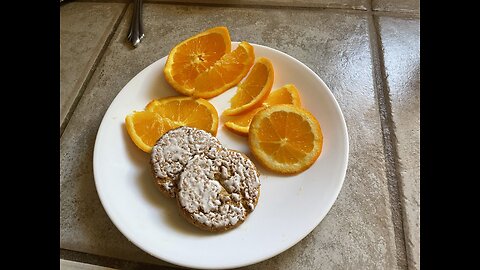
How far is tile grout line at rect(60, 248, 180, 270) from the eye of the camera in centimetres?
72

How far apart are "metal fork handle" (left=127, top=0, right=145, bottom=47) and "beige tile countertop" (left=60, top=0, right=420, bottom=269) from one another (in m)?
0.02

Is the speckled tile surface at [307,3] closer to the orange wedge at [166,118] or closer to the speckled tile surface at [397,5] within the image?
the speckled tile surface at [397,5]

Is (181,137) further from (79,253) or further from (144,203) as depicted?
(79,253)

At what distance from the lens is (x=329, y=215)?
0.77 meters

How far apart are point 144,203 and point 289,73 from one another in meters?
0.40

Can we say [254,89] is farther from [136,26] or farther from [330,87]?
[136,26]

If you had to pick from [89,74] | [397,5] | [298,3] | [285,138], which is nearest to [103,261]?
[285,138]

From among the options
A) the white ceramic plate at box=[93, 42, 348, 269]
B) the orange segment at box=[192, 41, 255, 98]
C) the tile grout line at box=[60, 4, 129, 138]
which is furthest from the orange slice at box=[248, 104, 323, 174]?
the tile grout line at box=[60, 4, 129, 138]

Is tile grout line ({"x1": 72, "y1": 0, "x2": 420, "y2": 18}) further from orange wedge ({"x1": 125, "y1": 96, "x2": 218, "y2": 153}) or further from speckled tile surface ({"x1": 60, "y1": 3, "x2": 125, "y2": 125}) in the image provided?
orange wedge ({"x1": 125, "y1": 96, "x2": 218, "y2": 153})

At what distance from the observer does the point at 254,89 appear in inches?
34.4

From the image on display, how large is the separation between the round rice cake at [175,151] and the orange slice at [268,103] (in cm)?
6

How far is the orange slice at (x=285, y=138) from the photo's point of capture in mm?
760

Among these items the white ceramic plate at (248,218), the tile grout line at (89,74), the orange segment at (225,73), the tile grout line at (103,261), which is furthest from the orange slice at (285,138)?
the tile grout line at (89,74)

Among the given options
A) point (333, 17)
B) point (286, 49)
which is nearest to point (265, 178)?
point (286, 49)
